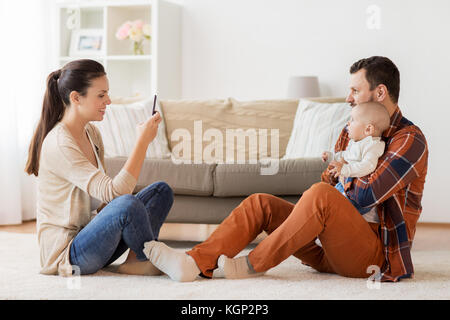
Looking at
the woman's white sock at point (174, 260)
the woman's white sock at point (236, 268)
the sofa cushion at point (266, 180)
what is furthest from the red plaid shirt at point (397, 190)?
the sofa cushion at point (266, 180)

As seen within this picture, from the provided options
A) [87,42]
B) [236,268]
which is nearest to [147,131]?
[236,268]

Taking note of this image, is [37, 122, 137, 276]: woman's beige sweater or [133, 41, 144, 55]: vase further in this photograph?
[133, 41, 144, 55]: vase

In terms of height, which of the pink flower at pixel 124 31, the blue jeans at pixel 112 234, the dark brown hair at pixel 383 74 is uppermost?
the pink flower at pixel 124 31

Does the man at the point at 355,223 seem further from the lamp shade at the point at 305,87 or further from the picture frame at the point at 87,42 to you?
the picture frame at the point at 87,42

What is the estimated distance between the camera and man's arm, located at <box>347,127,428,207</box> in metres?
1.97

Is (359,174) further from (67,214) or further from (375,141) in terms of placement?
(67,214)

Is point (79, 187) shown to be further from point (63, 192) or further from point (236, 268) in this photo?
point (236, 268)

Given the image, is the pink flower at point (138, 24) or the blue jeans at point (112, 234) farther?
the pink flower at point (138, 24)

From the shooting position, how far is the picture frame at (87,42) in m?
4.98

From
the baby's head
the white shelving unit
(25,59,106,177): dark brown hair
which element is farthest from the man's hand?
the white shelving unit

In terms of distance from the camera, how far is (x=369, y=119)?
81.0 inches

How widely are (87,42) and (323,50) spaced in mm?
1989

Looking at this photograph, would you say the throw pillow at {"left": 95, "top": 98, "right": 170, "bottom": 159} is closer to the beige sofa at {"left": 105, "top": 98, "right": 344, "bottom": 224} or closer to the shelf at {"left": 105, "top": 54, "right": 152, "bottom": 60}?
the beige sofa at {"left": 105, "top": 98, "right": 344, "bottom": 224}

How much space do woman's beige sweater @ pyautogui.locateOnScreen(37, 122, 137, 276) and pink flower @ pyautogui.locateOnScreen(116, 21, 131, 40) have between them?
2843 mm
